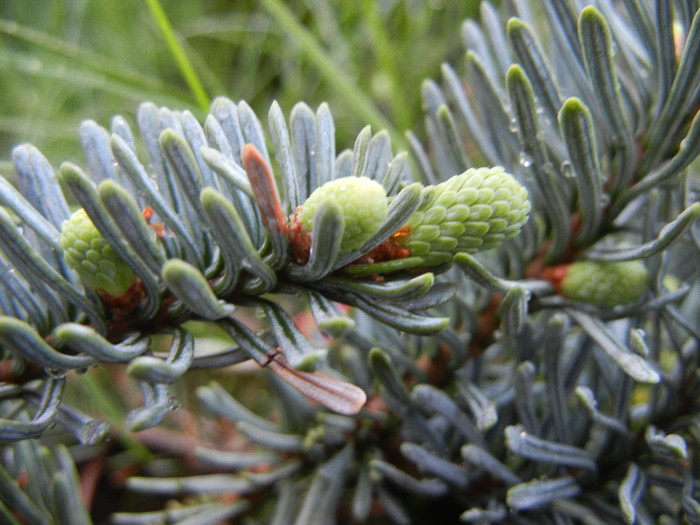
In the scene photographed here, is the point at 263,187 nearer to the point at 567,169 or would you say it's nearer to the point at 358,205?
the point at 358,205

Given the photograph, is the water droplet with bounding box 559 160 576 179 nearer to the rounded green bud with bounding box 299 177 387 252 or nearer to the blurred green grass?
the rounded green bud with bounding box 299 177 387 252

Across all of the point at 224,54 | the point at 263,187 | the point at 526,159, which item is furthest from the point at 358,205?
the point at 224,54

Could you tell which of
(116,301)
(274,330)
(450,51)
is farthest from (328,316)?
(450,51)

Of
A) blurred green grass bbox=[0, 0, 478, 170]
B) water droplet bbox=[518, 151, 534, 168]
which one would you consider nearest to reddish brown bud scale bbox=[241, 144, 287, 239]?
water droplet bbox=[518, 151, 534, 168]

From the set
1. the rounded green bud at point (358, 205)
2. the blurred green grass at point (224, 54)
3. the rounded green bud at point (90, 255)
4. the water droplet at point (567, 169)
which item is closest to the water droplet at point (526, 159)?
the water droplet at point (567, 169)

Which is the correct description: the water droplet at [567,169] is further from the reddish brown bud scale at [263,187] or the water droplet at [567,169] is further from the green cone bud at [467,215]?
the reddish brown bud scale at [263,187]
